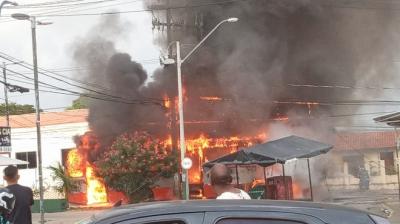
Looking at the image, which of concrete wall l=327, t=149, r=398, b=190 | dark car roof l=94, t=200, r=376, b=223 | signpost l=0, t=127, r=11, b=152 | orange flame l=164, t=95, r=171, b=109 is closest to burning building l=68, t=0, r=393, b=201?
orange flame l=164, t=95, r=171, b=109

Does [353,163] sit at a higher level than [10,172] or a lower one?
lower

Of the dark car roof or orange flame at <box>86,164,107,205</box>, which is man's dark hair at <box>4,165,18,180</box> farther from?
orange flame at <box>86,164,107,205</box>

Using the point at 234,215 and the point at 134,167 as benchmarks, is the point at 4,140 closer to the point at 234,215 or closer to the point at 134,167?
the point at 134,167

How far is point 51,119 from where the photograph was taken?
4391 cm

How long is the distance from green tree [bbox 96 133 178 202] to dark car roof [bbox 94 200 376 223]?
26058 mm

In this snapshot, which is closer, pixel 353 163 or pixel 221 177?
pixel 221 177

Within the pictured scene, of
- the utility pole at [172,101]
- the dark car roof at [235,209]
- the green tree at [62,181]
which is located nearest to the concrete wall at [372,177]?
the utility pole at [172,101]

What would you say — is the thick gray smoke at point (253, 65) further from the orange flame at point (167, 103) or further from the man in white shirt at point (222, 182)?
the man in white shirt at point (222, 182)

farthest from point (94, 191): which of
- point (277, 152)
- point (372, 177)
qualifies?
point (277, 152)

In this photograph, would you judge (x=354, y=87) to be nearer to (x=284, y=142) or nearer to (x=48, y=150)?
(x=48, y=150)

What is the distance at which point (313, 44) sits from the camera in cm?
3931

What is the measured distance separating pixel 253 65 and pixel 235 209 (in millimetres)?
35135

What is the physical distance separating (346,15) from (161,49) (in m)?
12.6

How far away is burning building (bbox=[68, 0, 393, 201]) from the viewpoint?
37.2m
